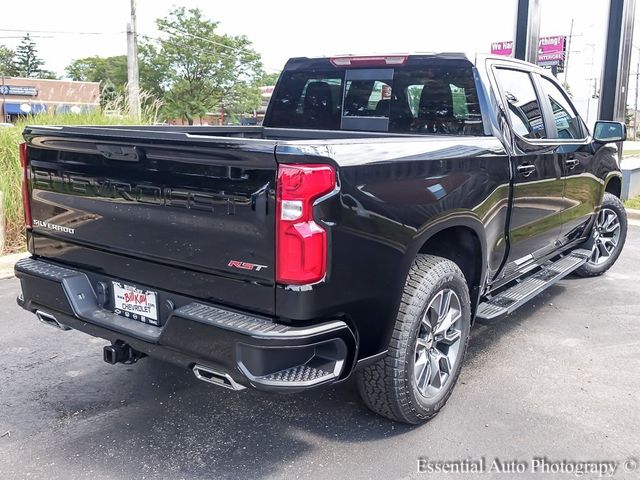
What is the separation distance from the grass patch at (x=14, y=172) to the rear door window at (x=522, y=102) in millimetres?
5276

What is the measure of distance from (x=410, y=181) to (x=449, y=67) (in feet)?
4.60

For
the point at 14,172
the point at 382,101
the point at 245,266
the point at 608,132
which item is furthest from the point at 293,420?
the point at 14,172

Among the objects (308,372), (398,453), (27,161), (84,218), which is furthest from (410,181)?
(27,161)

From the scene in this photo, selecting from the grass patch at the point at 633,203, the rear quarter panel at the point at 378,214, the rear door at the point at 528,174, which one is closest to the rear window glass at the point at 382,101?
the rear door at the point at 528,174

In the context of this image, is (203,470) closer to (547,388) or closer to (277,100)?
(547,388)

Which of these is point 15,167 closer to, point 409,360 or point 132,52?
point 409,360

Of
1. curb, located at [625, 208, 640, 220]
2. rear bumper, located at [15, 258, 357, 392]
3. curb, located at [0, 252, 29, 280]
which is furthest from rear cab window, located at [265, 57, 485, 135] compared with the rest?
curb, located at [625, 208, 640, 220]

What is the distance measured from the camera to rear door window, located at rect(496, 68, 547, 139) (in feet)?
13.4

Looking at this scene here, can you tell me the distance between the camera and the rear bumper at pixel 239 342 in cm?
250

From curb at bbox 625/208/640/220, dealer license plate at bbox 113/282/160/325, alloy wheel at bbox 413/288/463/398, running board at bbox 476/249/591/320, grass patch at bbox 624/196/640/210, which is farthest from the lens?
grass patch at bbox 624/196/640/210

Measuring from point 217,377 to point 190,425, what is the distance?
0.74m

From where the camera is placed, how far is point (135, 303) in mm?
2973

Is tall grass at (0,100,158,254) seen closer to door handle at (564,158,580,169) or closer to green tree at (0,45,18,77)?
door handle at (564,158,580,169)

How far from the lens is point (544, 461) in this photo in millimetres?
2980
